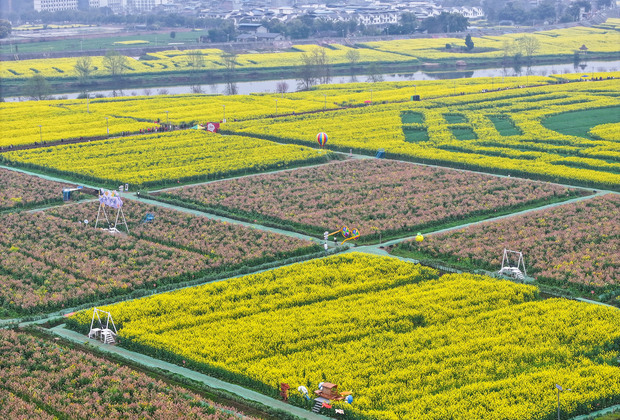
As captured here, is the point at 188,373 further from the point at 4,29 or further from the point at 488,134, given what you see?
the point at 4,29

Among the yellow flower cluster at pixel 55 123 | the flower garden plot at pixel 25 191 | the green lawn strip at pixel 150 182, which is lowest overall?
the green lawn strip at pixel 150 182

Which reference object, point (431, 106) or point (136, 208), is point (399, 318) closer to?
point (136, 208)

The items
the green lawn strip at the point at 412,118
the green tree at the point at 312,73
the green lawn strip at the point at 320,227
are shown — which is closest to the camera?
the green lawn strip at the point at 320,227

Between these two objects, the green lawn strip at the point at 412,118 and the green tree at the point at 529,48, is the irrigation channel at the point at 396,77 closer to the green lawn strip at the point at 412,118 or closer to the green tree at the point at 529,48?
the green tree at the point at 529,48

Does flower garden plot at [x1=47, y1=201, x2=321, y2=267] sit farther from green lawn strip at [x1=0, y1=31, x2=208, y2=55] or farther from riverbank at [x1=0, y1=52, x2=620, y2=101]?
green lawn strip at [x1=0, y1=31, x2=208, y2=55]

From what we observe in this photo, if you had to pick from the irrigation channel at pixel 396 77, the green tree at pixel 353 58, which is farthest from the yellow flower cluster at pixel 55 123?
the green tree at pixel 353 58

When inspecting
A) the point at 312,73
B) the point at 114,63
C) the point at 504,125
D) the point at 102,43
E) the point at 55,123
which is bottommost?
the point at 504,125

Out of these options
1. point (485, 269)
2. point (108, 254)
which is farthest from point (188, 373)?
point (485, 269)
